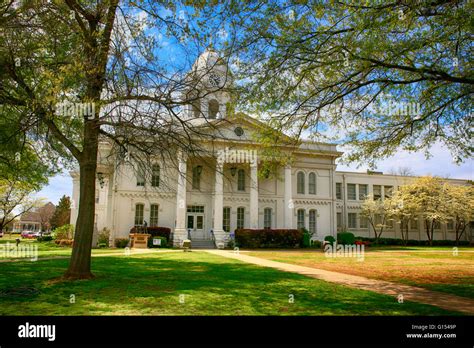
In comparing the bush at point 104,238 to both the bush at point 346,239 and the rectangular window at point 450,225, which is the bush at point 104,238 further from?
the rectangular window at point 450,225

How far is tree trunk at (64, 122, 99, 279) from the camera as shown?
10453mm

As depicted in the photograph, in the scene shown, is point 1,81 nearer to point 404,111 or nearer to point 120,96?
point 120,96

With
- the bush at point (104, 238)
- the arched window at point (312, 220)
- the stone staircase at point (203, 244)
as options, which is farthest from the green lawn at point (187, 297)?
the arched window at point (312, 220)

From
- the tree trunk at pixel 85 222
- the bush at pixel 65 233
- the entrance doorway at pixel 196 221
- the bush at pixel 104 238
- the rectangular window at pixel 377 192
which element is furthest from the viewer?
the rectangular window at pixel 377 192

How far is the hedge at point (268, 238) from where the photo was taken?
31.8 m

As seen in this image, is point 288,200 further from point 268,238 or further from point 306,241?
point 268,238

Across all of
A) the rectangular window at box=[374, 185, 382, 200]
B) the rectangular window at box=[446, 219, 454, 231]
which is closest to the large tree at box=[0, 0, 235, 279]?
the rectangular window at box=[374, 185, 382, 200]

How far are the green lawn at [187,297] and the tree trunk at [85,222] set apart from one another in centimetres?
52

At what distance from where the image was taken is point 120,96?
29.7 ft

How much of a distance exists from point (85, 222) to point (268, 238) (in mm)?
23151

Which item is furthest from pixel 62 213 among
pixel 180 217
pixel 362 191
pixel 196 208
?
pixel 362 191

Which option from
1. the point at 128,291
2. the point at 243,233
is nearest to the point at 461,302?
the point at 128,291

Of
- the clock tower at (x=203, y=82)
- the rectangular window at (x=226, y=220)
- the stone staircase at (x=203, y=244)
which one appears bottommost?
the stone staircase at (x=203, y=244)
